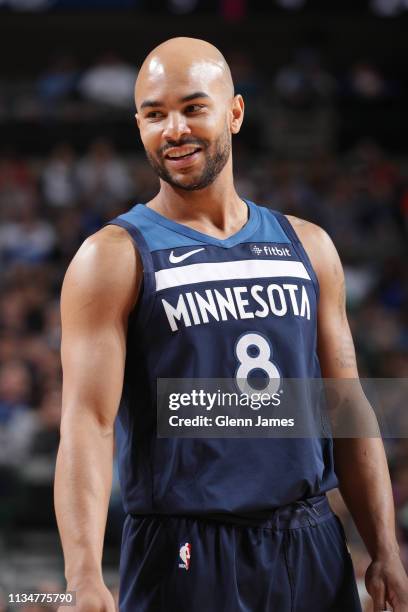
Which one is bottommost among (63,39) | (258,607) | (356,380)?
(258,607)

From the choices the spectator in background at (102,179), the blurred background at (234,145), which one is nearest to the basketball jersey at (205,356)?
the blurred background at (234,145)

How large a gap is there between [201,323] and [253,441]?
35 cm

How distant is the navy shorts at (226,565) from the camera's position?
2754 mm

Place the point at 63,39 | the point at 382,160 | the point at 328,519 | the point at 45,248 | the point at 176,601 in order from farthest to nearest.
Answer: the point at 63,39, the point at 382,160, the point at 45,248, the point at 328,519, the point at 176,601

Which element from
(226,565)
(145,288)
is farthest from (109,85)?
(226,565)

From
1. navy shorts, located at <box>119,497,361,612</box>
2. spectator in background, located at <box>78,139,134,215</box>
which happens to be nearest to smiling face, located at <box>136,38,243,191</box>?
navy shorts, located at <box>119,497,361,612</box>

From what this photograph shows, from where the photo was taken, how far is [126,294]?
278cm

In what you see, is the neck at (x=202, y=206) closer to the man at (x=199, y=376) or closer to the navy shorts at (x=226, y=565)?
the man at (x=199, y=376)

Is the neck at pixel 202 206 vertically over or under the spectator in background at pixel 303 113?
under

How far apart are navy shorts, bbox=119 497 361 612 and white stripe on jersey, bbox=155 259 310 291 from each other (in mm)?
646

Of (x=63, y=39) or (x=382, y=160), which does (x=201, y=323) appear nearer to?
(x=382, y=160)

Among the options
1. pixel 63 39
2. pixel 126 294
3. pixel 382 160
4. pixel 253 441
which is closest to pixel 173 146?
pixel 126 294

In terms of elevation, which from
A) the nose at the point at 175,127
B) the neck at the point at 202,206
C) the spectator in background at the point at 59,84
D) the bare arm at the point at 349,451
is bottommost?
the bare arm at the point at 349,451

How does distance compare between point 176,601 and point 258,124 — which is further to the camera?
point 258,124
